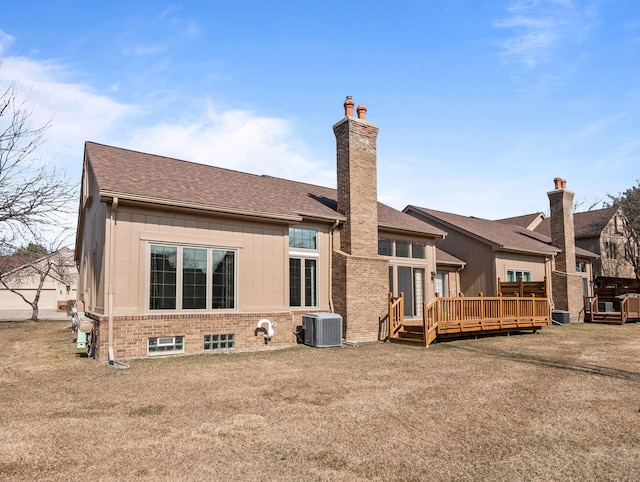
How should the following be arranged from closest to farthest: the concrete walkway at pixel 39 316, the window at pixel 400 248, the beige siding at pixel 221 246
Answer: the beige siding at pixel 221 246 < the window at pixel 400 248 < the concrete walkway at pixel 39 316

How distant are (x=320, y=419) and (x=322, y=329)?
6.72 meters

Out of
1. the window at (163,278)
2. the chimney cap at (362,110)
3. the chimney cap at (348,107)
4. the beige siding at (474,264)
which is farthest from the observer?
the beige siding at (474,264)

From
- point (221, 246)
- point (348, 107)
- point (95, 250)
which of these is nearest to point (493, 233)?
point (348, 107)

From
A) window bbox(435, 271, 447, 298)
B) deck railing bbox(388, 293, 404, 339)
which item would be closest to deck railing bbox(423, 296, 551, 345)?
deck railing bbox(388, 293, 404, 339)

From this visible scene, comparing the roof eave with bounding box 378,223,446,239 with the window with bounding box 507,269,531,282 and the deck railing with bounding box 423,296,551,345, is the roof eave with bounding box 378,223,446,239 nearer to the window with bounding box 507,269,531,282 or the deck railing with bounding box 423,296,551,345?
the deck railing with bounding box 423,296,551,345

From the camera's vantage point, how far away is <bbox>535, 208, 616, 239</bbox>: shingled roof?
103 ft

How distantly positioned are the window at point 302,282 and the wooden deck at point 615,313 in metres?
16.5

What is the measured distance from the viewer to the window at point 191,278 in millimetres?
10711

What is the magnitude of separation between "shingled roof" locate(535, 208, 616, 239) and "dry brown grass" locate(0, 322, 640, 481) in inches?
933

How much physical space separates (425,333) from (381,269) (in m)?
2.49

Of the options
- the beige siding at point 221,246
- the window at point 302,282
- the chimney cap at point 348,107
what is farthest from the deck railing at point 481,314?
the chimney cap at point 348,107

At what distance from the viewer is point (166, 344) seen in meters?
10.6

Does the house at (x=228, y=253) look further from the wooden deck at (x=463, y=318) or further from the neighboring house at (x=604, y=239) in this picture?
the neighboring house at (x=604, y=239)

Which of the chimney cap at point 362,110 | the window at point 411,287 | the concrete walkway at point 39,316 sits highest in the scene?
the chimney cap at point 362,110
